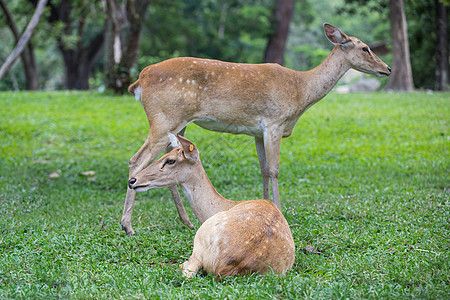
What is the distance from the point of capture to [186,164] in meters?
4.70

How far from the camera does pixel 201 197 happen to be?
4719mm

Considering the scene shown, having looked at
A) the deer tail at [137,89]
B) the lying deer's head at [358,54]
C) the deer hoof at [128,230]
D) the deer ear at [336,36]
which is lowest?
the deer hoof at [128,230]

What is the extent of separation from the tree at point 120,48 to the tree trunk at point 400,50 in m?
9.48

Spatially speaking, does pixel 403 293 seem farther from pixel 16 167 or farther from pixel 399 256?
pixel 16 167

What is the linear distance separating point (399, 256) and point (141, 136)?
762 centimetres

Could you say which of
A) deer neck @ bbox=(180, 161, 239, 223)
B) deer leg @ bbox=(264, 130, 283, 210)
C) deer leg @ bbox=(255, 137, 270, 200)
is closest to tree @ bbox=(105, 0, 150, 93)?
deer leg @ bbox=(255, 137, 270, 200)

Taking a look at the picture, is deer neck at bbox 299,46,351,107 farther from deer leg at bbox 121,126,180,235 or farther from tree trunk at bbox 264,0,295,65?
tree trunk at bbox 264,0,295,65

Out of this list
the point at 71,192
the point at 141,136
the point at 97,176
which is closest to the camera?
the point at 71,192

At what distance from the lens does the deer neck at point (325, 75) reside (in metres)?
6.09

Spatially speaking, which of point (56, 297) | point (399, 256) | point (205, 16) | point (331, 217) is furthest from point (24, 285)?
point (205, 16)

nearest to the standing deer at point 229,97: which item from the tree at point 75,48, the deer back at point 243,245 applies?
the deer back at point 243,245

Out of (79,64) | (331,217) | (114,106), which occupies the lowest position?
(79,64)

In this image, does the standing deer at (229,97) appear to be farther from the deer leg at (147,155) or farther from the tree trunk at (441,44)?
the tree trunk at (441,44)

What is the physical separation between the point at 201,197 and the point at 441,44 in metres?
21.1
